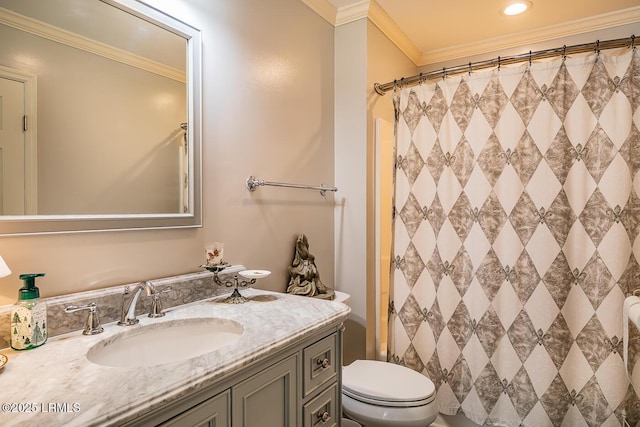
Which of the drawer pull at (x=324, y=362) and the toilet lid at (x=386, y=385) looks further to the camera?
the toilet lid at (x=386, y=385)

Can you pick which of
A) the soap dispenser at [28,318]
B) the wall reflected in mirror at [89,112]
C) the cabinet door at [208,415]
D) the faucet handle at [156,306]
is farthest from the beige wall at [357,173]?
the soap dispenser at [28,318]

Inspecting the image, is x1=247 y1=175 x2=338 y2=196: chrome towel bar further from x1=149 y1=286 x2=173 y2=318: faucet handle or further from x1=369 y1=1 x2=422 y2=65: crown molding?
x1=369 y1=1 x2=422 y2=65: crown molding

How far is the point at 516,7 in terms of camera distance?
2.19 m

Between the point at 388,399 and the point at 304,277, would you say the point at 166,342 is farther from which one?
the point at 388,399

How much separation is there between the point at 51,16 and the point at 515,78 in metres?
1.91

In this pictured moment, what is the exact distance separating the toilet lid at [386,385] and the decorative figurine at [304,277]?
1.28ft

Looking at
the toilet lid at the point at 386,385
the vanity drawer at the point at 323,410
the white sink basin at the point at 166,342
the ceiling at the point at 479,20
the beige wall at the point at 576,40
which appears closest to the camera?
the white sink basin at the point at 166,342

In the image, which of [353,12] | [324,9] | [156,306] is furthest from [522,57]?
[156,306]

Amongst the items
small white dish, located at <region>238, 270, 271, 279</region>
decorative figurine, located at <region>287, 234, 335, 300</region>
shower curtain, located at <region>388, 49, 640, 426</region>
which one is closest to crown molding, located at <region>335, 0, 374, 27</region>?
shower curtain, located at <region>388, 49, 640, 426</region>

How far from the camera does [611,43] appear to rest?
1631mm

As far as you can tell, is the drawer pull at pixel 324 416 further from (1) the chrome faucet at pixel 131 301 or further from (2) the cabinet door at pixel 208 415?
(1) the chrome faucet at pixel 131 301

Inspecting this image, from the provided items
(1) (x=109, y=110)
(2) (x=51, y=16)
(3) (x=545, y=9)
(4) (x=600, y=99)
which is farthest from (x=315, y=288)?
(3) (x=545, y=9)

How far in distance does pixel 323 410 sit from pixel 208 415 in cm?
50

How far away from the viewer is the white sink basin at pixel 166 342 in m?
1.00
